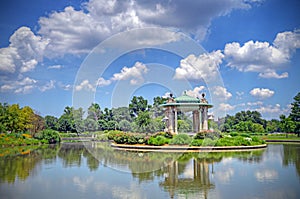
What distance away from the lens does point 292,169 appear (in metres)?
13.4

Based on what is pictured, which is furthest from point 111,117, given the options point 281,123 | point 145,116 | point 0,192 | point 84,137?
point 0,192

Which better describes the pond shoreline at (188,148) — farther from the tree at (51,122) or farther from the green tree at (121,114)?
the green tree at (121,114)

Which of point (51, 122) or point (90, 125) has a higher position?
point (51, 122)

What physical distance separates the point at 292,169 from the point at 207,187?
5634 millimetres

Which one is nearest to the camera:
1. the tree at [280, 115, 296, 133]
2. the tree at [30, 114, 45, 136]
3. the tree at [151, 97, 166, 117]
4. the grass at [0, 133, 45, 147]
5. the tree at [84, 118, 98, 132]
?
the grass at [0, 133, 45, 147]

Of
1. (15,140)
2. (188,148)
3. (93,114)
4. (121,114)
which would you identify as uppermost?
(121,114)

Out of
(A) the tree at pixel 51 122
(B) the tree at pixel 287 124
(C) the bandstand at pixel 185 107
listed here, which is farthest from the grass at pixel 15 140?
(B) the tree at pixel 287 124

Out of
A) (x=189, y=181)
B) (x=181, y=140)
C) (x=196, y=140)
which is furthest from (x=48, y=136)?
(x=189, y=181)

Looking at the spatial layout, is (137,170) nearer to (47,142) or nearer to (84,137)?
(47,142)

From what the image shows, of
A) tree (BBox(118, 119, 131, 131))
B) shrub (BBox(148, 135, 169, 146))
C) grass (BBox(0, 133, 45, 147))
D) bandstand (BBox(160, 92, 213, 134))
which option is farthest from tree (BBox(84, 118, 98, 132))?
shrub (BBox(148, 135, 169, 146))

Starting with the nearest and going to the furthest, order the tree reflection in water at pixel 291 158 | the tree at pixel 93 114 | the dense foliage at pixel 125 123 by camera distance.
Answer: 1. the tree reflection in water at pixel 291 158
2. the dense foliage at pixel 125 123
3. the tree at pixel 93 114

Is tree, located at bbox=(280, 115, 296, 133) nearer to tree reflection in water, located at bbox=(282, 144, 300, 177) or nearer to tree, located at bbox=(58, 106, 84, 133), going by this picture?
tree reflection in water, located at bbox=(282, 144, 300, 177)

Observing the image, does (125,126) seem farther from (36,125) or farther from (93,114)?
(36,125)

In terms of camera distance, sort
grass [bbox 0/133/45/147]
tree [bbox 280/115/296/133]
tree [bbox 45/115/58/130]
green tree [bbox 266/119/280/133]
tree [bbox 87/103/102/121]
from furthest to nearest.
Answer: tree [bbox 87/103/102/121]
green tree [bbox 266/119/280/133]
tree [bbox 45/115/58/130]
tree [bbox 280/115/296/133]
grass [bbox 0/133/45/147]
